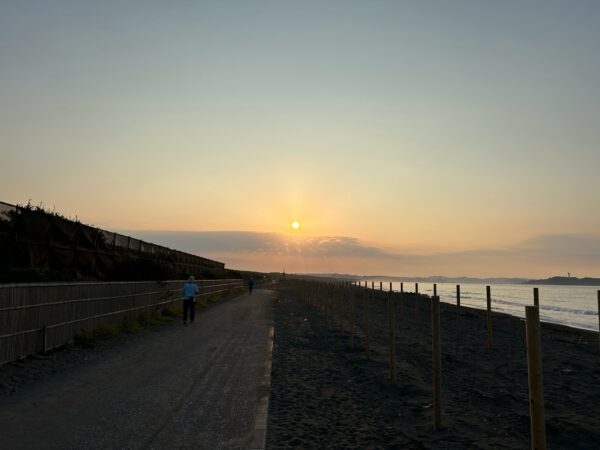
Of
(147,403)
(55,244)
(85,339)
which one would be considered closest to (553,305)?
(55,244)

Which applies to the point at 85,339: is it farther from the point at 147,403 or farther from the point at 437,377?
the point at 437,377

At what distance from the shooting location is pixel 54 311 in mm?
12984

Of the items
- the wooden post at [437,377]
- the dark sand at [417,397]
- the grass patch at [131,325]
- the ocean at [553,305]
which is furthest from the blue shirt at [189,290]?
the ocean at [553,305]

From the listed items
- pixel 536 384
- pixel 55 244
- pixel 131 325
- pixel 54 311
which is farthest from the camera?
pixel 131 325

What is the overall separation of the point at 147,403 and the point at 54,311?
628 centimetres

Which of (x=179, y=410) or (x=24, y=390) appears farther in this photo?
(x=24, y=390)

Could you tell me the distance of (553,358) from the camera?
16.1 metres

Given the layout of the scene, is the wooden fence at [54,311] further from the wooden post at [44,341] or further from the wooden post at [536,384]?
the wooden post at [536,384]

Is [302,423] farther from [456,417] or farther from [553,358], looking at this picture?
[553,358]

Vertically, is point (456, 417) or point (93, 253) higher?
point (93, 253)

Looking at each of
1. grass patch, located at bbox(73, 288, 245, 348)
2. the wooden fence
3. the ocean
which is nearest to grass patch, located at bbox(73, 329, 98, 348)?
grass patch, located at bbox(73, 288, 245, 348)

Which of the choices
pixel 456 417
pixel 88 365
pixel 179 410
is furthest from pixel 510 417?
pixel 88 365

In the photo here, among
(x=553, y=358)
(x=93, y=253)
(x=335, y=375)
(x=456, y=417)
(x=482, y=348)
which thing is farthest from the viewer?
(x=93, y=253)

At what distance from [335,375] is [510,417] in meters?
4.11
